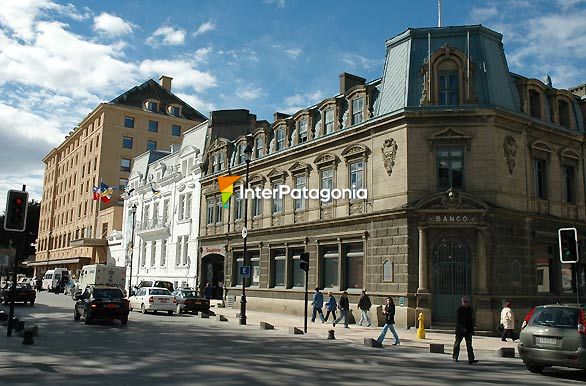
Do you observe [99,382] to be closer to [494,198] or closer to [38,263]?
[494,198]

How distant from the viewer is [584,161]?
1212 inches

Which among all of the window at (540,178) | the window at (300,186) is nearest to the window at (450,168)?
the window at (540,178)

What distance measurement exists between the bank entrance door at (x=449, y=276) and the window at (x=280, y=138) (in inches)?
543

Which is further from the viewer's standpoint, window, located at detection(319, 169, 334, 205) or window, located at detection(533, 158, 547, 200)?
window, located at detection(319, 169, 334, 205)

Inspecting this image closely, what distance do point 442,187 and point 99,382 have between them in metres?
18.8

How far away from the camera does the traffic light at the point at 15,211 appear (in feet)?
59.0

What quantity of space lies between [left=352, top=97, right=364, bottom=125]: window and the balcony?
2464cm

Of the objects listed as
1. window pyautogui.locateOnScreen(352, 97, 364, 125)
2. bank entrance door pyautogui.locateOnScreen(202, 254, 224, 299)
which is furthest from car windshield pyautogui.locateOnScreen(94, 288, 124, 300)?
bank entrance door pyautogui.locateOnScreen(202, 254, 224, 299)

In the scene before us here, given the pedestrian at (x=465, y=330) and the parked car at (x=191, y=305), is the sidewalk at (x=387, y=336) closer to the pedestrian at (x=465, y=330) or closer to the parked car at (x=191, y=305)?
the pedestrian at (x=465, y=330)

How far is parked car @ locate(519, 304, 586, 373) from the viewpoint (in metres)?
13.0

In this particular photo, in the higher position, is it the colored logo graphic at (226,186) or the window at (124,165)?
the window at (124,165)

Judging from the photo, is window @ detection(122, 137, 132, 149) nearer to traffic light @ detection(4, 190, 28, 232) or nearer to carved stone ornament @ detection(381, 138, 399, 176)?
carved stone ornament @ detection(381, 138, 399, 176)

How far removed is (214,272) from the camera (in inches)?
1667

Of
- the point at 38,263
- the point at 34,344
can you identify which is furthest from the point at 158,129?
the point at 34,344
